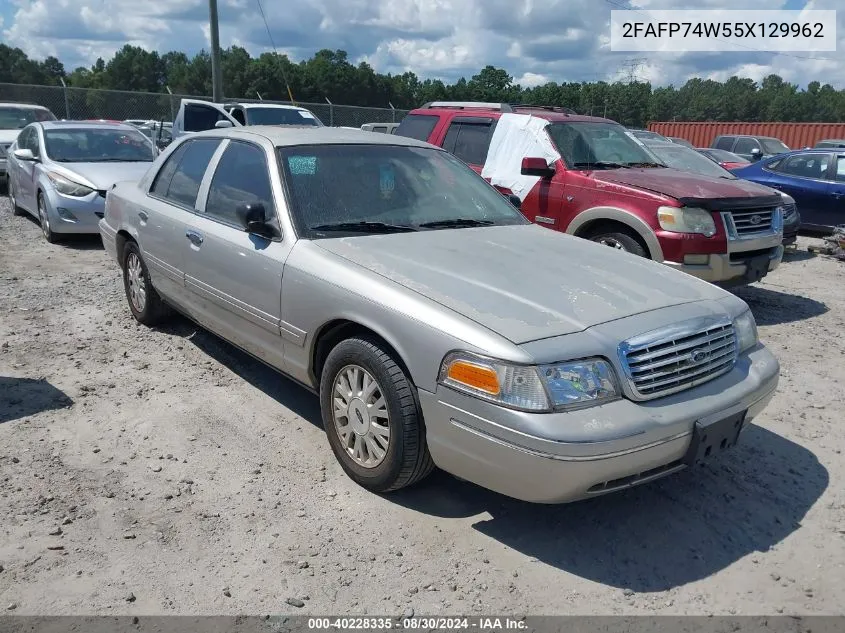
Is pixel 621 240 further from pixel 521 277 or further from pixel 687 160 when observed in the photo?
pixel 687 160

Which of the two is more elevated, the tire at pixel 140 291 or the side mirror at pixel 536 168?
the side mirror at pixel 536 168

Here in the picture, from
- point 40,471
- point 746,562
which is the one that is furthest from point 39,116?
point 746,562

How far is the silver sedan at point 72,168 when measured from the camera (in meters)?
8.92

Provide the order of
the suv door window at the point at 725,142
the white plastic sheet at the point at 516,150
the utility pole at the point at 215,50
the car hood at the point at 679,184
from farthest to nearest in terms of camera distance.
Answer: the suv door window at the point at 725,142, the utility pole at the point at 215,50, the white plastic sheet at the point at 516,150, the car hood at the point at 679,184

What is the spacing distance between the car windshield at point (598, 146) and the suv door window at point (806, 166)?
5151 millimetres

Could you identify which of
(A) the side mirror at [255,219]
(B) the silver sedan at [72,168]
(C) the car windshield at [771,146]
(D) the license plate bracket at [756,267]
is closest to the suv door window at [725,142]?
(C) the car windshield at [771,146]

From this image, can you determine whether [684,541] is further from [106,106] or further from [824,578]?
[106,106]

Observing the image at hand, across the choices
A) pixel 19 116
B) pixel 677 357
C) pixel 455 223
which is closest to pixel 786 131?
pixel 19 116

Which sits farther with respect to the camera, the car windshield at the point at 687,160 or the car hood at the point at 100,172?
the car windshield at the point at 687,160

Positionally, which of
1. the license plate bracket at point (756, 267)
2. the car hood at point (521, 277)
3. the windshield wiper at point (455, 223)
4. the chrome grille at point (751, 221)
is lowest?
the license plate bracket at point (756, 267)

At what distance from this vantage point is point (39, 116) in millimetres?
14898

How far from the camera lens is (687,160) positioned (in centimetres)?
1105

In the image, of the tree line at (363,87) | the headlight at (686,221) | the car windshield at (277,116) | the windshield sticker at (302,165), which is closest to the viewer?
the windshield sticker at (302,165)

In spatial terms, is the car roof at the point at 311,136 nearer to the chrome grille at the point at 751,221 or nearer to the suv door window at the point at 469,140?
the suv door window at the point at 469,140
